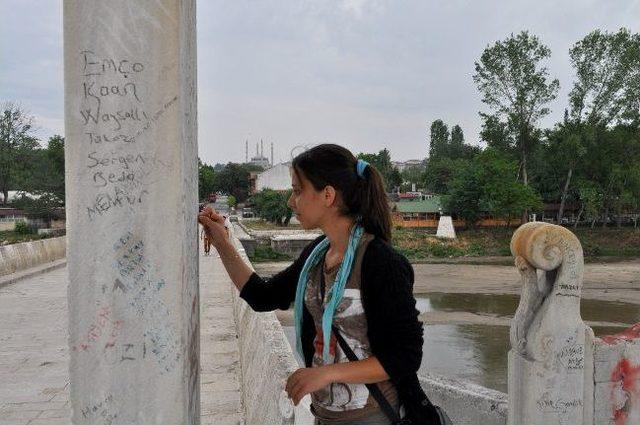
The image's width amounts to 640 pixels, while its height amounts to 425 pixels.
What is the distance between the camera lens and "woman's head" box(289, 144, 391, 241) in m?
1.83

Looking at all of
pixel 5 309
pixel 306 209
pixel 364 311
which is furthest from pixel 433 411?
pixel 5 309

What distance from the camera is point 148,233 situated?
1.63m

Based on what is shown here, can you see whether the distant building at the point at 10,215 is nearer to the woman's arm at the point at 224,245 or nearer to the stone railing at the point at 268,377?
the stone railing at the point at 268,377

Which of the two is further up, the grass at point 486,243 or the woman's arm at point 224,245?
the woman's arm at point 224,245

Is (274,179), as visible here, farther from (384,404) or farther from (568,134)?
(384,404)

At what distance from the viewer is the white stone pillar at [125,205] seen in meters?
1.60

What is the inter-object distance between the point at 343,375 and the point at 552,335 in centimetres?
225

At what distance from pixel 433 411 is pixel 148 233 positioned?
3.27 feet

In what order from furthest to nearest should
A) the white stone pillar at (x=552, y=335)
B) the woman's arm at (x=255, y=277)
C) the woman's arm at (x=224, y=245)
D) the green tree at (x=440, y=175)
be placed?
the green tree at (x=440, y=175)
the white stone pillar at (x=552, y=335)
the woman's arm at (x=224, y=245)
the woman's arm at (x=255, y=277)

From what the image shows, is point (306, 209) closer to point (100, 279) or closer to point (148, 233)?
point (148, 233)

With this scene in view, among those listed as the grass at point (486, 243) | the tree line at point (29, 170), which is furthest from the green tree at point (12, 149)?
the grass at point (486, 243)

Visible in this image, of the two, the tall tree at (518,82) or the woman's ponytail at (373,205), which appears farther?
the tall tree at (518,82)

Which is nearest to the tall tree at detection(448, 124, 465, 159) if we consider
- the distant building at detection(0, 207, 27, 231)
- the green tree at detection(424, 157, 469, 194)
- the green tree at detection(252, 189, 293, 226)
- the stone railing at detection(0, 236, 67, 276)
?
the green tree at detection(424, 157, 469, 194)

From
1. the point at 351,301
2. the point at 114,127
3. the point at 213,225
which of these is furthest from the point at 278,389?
the point at 114,127
